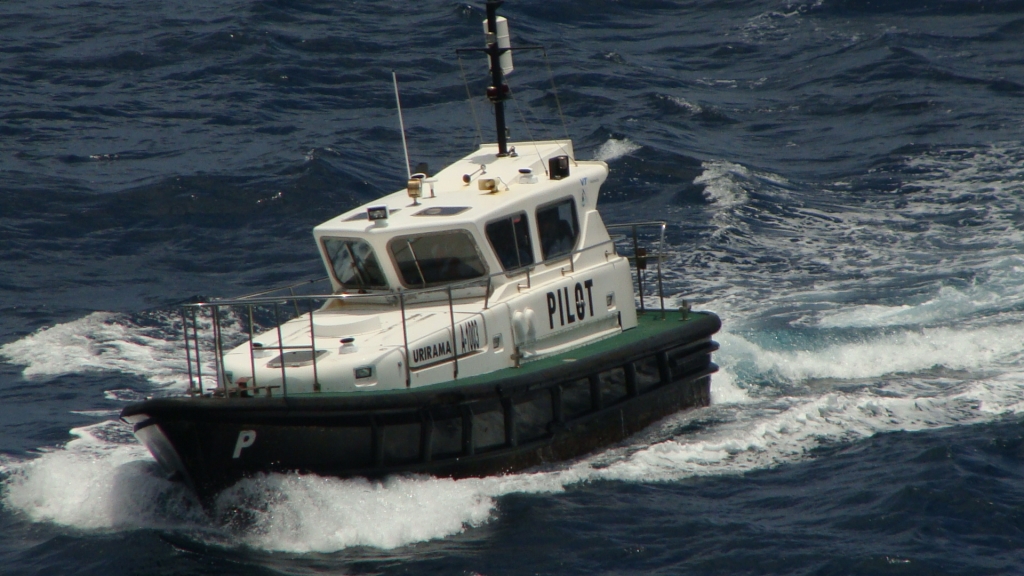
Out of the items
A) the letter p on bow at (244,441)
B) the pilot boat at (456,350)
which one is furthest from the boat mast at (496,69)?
the letter p on bow at (244,441)

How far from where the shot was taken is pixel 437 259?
34.4ft

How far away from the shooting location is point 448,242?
1045 centimetres

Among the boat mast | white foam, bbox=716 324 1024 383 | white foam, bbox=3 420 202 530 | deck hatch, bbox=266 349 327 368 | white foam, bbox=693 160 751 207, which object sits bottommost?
white foam, bbox=716 324 1024 383

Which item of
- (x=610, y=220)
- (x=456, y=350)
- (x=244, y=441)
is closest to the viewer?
(x=244, y=441)

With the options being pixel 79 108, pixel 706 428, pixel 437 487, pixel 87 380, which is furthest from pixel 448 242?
pixel 79 108

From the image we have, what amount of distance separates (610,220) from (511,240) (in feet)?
24.4

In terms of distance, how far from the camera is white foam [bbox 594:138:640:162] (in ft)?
65.7

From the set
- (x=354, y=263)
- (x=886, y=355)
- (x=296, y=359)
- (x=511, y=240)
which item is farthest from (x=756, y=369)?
(x=296, y=359)

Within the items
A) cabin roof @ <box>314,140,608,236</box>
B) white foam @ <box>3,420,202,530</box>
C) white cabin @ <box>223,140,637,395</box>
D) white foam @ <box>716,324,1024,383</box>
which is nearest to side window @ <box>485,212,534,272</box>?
white cabin @ <box>223,140,637,395</box>

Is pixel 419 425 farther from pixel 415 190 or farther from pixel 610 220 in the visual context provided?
pixel 610 220

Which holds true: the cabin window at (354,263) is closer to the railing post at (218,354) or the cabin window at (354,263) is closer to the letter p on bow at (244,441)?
the railing post at (218,354)

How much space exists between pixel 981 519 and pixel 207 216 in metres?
11.8

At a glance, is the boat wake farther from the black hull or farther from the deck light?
the deck light

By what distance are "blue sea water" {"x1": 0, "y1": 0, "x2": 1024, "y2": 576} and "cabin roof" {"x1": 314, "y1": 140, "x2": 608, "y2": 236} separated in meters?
2.27
